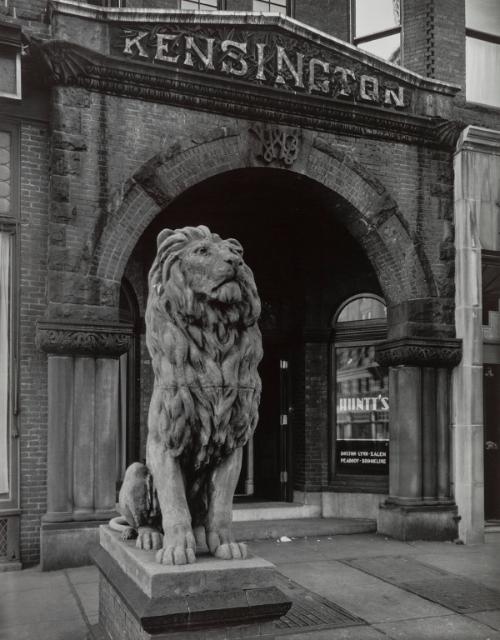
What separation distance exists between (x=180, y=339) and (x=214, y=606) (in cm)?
155

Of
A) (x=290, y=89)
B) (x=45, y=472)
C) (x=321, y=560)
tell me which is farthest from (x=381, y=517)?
(x=290, y=89)

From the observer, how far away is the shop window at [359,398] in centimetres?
1185

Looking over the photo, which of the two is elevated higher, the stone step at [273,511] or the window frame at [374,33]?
the window frame at [374,33]

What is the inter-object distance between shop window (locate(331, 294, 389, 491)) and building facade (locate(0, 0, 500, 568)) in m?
0.04

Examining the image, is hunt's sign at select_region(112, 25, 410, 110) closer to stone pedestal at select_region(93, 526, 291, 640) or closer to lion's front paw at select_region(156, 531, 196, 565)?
lion's front paw at select_region(156, 531, 196, 565)

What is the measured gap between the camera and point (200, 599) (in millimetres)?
3990

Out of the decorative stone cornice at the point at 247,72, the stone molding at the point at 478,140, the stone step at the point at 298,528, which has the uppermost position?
the decorative stone cornice at the point at 247,72

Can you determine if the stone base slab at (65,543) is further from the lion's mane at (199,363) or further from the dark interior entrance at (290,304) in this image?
the dark interior entrance at (290,304)

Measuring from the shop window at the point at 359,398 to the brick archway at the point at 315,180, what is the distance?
1481 mm

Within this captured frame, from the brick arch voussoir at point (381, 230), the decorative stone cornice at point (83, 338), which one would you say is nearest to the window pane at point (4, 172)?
the decorative stone cornice at point (83, 338)

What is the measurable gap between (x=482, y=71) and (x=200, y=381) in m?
9.87

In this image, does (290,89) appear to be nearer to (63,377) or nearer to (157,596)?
(63,377)

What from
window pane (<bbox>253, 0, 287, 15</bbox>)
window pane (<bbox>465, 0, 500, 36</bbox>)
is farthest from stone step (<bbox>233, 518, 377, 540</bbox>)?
window pane (<bbox>253, 0, 287, 15</bbox>)

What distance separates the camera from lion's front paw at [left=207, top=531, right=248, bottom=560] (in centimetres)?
430
